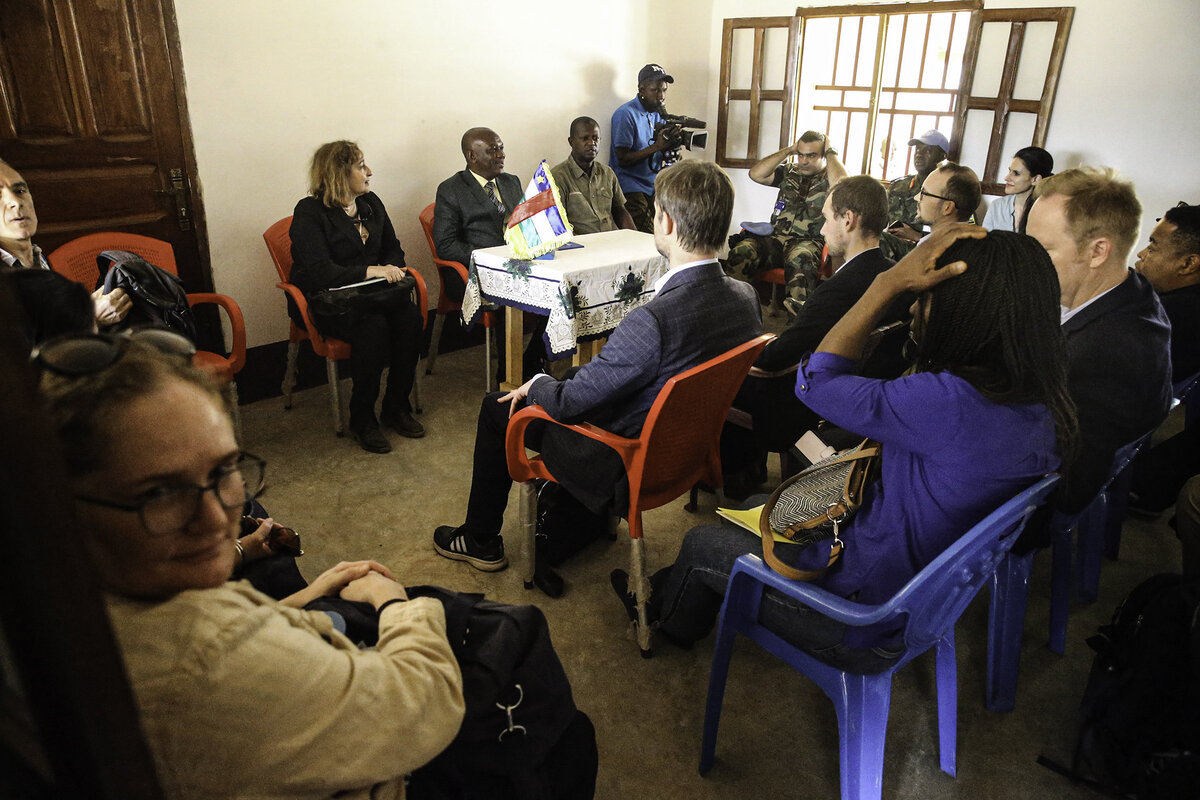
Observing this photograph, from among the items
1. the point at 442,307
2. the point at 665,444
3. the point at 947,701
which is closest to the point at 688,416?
the point at 665,444

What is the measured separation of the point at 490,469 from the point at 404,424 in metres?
1.21

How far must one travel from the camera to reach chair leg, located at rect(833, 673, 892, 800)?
1337 millimetres

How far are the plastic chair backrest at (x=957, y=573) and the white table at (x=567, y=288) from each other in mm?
1856

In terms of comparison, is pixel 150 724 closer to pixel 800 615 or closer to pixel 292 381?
pixel 800 615

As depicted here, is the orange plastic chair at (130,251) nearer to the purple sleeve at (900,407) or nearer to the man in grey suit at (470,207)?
the man in grey suit at (470,207)

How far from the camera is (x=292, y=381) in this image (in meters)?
3.48

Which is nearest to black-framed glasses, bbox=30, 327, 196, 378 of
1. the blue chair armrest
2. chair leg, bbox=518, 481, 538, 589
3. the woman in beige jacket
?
the woman in beige jacket

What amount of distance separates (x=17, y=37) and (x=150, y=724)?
3.13 meters

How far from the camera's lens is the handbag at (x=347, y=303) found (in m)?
3.04

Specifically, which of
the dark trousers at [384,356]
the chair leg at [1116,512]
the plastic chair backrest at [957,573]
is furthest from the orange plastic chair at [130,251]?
the chair leg at [1116,512]

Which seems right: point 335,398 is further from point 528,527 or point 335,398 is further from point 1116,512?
point 1116,512

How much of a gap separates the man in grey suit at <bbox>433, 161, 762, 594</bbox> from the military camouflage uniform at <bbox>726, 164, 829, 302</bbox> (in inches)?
94.1

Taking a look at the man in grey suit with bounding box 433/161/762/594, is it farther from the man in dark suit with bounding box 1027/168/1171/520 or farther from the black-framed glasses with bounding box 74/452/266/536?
the black-framed glasses with bounding box 74/452/266/536

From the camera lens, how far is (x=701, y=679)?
1.92 m
